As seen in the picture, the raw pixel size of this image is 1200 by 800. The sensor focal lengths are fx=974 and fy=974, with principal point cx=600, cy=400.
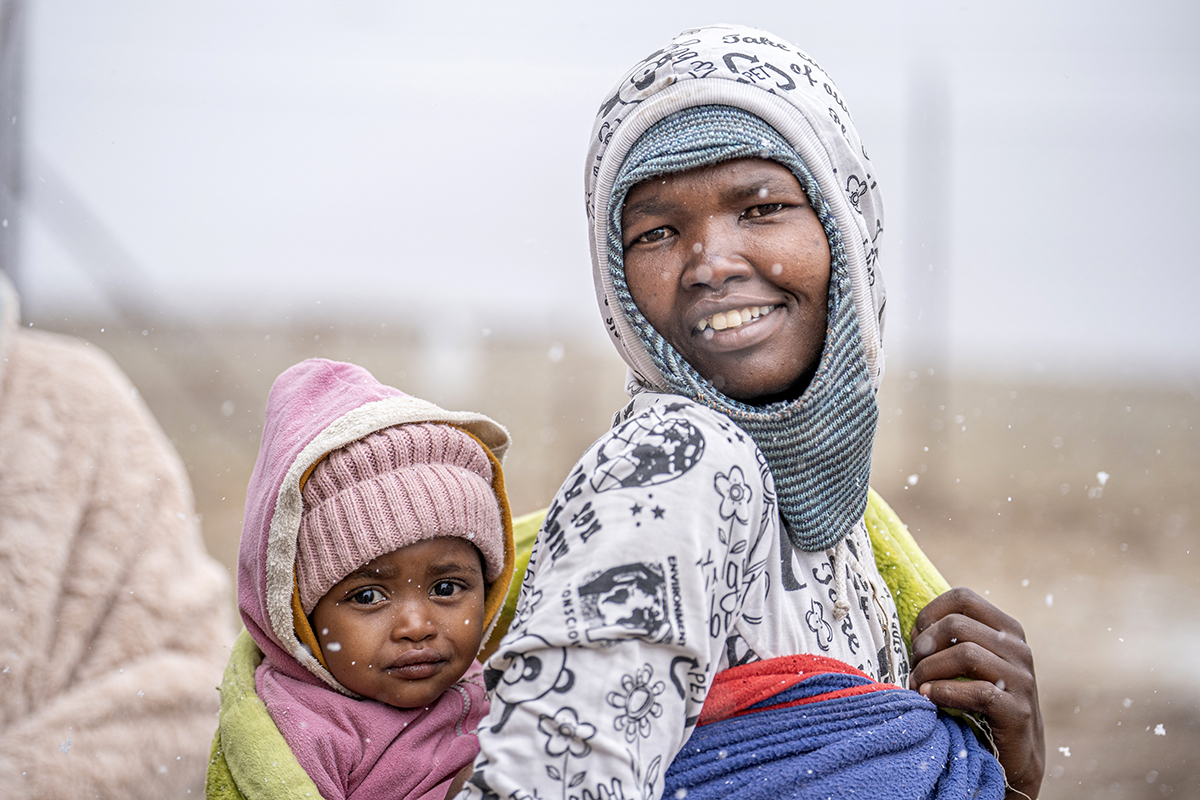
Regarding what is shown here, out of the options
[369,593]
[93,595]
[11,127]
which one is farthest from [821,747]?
[11,127]

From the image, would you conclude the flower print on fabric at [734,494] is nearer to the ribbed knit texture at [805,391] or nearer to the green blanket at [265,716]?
the ribbed knit texture at [805,391]

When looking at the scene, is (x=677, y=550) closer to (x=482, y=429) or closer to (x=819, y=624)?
(x=819, y=624)

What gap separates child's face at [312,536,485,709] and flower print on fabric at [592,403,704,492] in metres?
0.79

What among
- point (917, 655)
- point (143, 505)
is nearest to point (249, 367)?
point (143, 505)

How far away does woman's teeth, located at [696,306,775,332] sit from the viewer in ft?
4.64

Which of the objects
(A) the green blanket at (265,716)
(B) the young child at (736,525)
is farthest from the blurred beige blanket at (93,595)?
(B) the young child at (736,525)

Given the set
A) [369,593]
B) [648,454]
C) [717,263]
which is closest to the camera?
[648,454]

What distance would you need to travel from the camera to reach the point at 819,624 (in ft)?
4.56

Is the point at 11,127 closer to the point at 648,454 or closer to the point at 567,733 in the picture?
the point at 648,454

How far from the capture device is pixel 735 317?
1416 mm

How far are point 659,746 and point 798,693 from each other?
27cm

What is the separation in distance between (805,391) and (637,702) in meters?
0.55

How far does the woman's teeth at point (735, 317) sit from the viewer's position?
142 cm

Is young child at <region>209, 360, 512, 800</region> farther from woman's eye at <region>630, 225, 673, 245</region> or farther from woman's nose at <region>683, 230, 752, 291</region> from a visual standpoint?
woman's nose at <region>683, 230, 752, 291</region>
